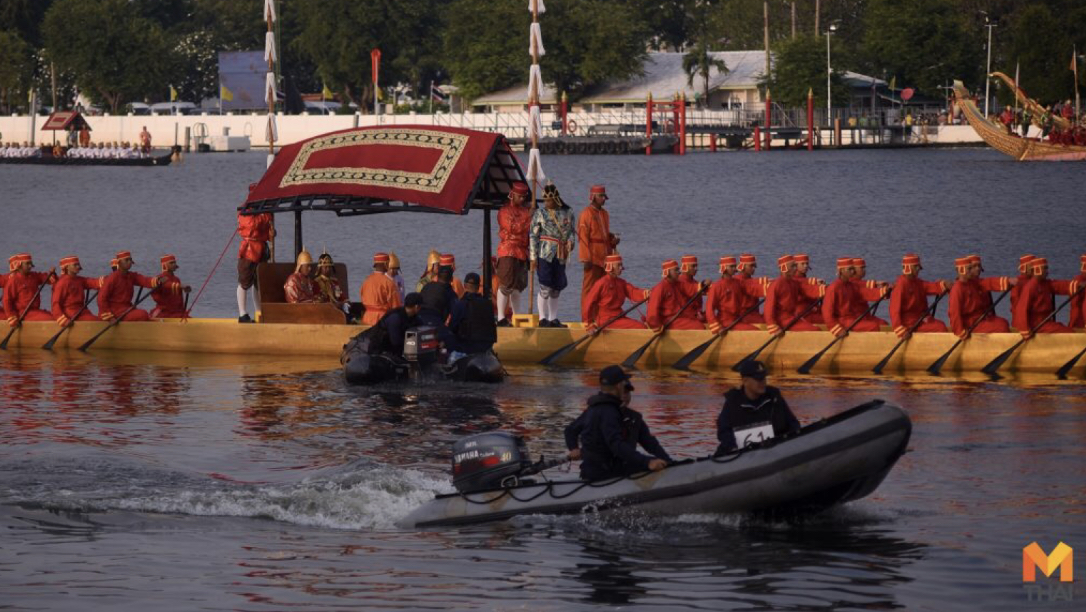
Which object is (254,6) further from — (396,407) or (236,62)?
(396,407)

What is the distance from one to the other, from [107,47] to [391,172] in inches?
4508

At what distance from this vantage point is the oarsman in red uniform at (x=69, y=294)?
29.2 m

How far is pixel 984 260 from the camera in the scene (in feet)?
177

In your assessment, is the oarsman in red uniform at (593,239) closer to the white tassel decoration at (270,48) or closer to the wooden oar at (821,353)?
the wooden oar at (821,353)

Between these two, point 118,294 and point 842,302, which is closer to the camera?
point 842,302

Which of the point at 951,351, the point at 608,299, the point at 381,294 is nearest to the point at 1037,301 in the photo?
the point at 951,351

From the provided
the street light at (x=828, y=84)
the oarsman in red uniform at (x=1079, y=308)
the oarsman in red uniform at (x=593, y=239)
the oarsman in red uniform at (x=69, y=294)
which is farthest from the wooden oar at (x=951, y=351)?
the street light at (x=828, y=84)

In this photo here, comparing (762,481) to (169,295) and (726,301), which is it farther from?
(169,295)

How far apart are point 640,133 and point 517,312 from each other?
92864mm

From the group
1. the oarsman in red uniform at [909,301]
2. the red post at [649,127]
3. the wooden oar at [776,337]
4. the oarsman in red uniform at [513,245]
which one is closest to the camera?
the oarsman in red uniform at [909,301]

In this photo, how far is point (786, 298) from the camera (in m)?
26.2

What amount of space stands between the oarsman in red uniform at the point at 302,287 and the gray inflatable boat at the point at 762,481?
1090cm

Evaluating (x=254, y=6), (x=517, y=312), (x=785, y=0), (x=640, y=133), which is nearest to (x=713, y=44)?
(x=785, y=0)

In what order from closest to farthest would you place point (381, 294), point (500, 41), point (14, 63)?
1. point (381, 294)
2. point (500, 41)
3. point (14, 63)
